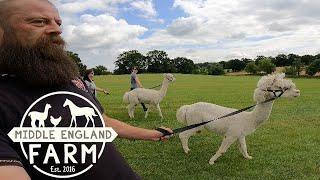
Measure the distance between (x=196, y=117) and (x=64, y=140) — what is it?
6456 mm

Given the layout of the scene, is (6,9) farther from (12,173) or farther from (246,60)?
(246,60)

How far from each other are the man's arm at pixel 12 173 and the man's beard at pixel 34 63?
1.24 ft

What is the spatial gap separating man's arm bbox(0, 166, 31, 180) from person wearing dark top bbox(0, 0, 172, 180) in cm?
14

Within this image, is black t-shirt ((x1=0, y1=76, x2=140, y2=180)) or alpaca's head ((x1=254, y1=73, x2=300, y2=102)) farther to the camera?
alpaca's head ((x1=254, y1=73, x2=300, y2=102))

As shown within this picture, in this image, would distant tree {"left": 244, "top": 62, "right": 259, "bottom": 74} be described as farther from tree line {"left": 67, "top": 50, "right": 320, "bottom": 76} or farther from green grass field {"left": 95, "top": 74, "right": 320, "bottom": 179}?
green grass field {"left": 95, "top": 74, "right": 320, "bottom": 179}

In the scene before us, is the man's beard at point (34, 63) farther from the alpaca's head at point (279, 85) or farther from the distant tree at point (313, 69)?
the distant tree at point (313, 69)

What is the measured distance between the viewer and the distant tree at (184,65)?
312ft

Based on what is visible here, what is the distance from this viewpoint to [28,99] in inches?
59.6

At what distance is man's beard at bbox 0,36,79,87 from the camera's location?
1.59m

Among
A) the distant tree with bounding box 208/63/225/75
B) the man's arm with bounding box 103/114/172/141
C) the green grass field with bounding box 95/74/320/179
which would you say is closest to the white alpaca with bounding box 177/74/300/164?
the green grass field with bounding box 95/74/320/179

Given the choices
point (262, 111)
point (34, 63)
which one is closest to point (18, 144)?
point (34, 63)

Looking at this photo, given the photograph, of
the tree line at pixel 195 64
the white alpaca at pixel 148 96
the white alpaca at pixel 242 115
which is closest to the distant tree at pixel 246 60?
the tree line at pixel 195 64

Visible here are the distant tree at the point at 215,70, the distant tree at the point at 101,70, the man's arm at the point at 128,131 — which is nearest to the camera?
the man's arm at the point at 128,131

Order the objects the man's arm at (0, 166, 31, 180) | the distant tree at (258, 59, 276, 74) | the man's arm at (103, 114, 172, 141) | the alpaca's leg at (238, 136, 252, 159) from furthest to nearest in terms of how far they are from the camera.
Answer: the distant tree at (258, 59, 276, 74) → the alpaca's leg at (238, 136, 252, 159) → the man's arm at (103, 114, 172, 141) → the man's arm at (0, 166, 31, 180)
